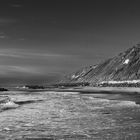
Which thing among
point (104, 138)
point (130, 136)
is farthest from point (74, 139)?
point (130, 136)

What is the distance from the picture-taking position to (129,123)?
94.2 feet

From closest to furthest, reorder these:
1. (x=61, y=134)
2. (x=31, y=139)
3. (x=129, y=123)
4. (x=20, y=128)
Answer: (x=31, y=139), (x=61, y=134), (x=20, y=128), (x=129, y=123)

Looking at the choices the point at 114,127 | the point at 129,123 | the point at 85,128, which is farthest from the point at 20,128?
the point at 129,123

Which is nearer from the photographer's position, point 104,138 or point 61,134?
point 104,138

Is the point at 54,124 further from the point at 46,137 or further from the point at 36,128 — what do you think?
the point at 46,137

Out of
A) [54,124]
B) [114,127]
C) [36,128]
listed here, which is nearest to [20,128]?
[36,128]

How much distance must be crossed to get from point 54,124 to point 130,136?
29.2ft

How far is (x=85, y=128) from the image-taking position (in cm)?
2661

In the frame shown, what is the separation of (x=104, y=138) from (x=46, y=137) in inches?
166

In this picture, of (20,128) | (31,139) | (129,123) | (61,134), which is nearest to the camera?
(31,139)

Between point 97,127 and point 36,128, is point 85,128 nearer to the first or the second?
point 97,127

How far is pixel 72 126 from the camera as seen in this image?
1096 inches

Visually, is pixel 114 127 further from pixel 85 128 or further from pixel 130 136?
pixel 130 136

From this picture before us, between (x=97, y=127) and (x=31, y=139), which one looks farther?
(x=97, y=127)
